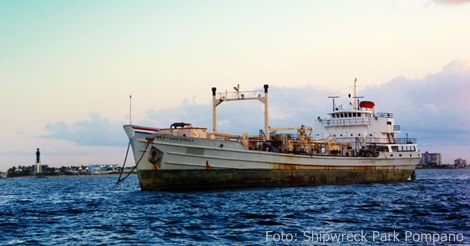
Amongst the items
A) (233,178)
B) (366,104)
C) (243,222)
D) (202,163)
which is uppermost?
(366,104)

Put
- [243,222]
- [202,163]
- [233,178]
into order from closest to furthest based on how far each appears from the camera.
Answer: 1. [243,222]
2. [202,163]
3. [233,178]

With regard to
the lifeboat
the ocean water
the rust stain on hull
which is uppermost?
the lifeboat

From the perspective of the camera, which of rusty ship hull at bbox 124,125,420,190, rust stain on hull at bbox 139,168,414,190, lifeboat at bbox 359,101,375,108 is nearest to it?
rusty ship hull at bbox 124,125,420,190

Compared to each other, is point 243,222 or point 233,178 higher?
point 233,178

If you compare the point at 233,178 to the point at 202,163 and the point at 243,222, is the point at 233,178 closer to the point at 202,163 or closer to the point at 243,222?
the point at 202,163

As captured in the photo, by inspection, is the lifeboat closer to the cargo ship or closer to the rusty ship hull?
the cargo ship

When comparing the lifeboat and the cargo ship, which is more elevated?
the lifeboat

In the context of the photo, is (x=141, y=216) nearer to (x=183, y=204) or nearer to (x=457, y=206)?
(x=183, y=204)

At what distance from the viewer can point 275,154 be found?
4109cm

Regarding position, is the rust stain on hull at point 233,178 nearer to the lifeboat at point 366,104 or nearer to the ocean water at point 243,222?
the ocean water at point 243,222

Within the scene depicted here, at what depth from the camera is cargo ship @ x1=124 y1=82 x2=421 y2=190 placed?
3722 cm

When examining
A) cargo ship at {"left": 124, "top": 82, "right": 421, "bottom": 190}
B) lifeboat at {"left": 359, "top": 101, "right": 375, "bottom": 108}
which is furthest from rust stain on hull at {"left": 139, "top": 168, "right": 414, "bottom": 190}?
lifeboat at {"left": 359, "top": 101, "right": 375, "bottom": 108}

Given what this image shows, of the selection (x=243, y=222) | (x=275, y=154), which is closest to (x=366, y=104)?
(x=275, y=154)

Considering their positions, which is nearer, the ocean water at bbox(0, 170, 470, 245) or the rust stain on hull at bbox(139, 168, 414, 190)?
the ocean water at bbox(0, 170, 470, 245)
